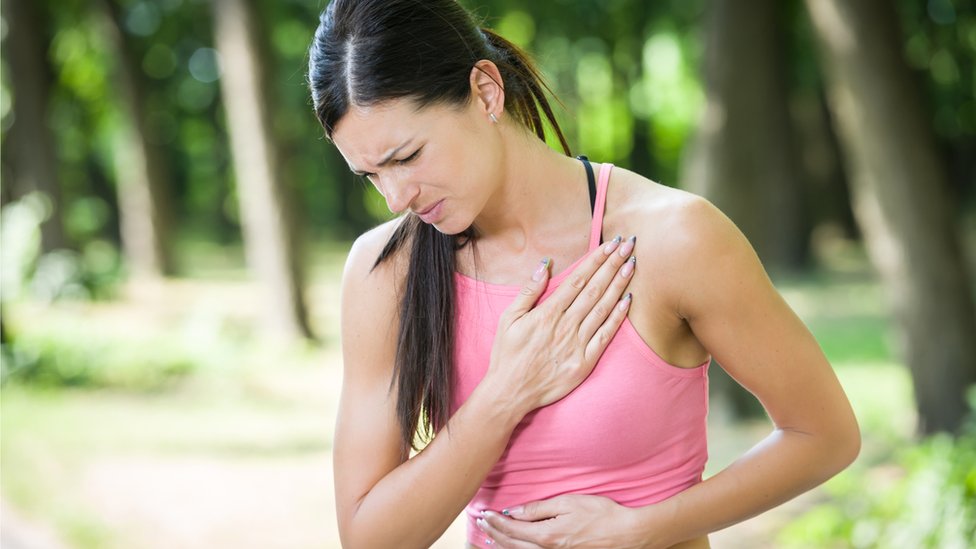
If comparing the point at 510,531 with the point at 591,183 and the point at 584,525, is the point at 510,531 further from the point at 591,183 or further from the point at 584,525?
the point at 591,183

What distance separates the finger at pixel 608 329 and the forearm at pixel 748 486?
300 mm

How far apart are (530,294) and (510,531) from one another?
17.2 inches

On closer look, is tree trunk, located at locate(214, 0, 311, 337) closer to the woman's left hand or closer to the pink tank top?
the pink tank top

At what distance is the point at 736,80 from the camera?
8055 mm

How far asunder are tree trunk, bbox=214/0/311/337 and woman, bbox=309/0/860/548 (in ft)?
30.0

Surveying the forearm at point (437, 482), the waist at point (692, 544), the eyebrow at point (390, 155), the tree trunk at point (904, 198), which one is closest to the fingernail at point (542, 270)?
the forearm at point (437, 482)

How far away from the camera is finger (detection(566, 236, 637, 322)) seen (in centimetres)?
193

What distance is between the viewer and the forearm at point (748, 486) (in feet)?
6.45

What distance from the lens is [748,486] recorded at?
6.58 ft

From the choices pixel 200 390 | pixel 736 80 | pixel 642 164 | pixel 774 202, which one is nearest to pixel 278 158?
pixel 200 390

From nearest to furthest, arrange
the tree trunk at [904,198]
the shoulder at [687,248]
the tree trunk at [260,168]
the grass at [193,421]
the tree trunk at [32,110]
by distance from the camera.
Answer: the shoulder at [687,248] → the grass at [193,421] → the tree trunk at [904,198] → the tree trunk at [260,168] → the tree trunk at [32,110]

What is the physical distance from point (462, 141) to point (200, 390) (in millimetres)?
8292

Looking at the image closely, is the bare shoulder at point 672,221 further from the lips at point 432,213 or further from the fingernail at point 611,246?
the lips at point 432,213

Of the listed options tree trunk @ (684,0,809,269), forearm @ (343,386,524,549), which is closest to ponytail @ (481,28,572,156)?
forearm @ (343,386,524,549)
